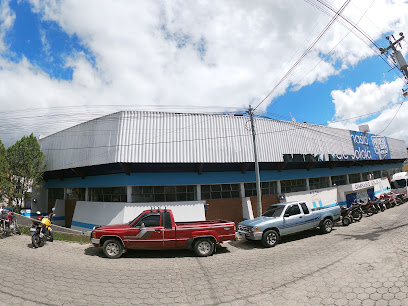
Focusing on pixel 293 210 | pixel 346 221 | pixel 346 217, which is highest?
pixel 293 210

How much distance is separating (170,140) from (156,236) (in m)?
6.73

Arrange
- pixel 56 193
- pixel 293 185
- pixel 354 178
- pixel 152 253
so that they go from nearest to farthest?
pixel 152 253 < pixel 293 185 < pixel 56 193 < pixel 354 178

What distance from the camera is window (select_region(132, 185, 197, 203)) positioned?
1385 cm

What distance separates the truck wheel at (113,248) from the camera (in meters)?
8.18

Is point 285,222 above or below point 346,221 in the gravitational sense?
above

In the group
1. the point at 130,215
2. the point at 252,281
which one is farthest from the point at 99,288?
the point at 130,215

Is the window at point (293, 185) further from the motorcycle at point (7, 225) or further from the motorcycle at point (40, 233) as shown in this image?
the motorcycle at point (7, 225)

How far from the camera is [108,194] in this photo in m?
15.0

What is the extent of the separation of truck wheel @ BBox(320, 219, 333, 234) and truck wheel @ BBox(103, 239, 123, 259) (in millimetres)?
10128

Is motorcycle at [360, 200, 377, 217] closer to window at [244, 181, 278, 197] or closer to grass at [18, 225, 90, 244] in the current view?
window at [244, 181, 278, 197]

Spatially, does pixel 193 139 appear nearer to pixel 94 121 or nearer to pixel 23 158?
pixel 94 121

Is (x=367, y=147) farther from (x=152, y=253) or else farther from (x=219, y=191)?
(x=152, y=253)

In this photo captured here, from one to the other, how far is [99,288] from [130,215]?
755cm

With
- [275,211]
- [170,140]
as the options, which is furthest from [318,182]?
[170,140]
